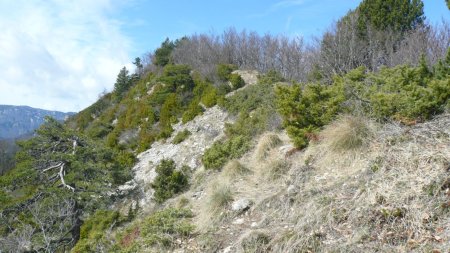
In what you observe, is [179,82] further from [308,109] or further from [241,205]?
[241,205]

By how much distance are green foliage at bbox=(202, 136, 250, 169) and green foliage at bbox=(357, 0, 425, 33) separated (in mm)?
9269

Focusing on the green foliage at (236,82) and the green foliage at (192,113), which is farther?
the green foliage at (236,82)

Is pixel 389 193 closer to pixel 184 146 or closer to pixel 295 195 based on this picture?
pixel 295 195

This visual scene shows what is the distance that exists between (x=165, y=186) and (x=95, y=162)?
14.9ft

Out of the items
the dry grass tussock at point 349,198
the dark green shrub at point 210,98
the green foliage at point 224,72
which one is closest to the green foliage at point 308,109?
the dry grass tussock at point 349,198

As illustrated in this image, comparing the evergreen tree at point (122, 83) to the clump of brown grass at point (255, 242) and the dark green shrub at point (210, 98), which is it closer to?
the dark green shrub at point (210, 98)

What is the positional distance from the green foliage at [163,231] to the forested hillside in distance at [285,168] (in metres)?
0.02

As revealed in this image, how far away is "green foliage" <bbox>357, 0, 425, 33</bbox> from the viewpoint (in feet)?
49.0

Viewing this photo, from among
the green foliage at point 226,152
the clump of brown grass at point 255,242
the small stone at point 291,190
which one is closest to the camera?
the clump of brown grass at point 255,242

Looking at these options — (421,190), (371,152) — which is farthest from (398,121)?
(421,190)

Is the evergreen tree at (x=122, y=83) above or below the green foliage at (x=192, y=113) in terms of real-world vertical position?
above

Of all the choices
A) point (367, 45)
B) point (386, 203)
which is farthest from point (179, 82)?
point (386, 203)

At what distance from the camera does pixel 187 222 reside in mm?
6586

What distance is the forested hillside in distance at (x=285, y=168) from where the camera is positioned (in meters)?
4.59
